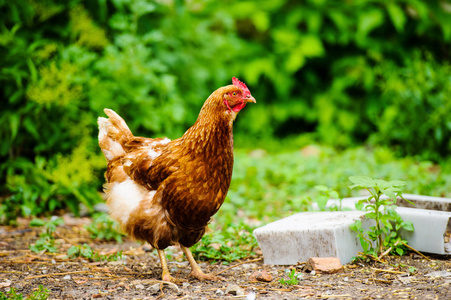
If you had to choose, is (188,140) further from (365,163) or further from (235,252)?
(365,163)

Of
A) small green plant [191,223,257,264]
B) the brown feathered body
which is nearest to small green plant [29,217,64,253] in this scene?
the brown feathered body

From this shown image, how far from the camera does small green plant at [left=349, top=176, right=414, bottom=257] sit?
115 inches

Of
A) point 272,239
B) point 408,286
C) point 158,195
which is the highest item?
point 158,195

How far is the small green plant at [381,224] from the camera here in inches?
115

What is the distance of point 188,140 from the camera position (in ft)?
9.88

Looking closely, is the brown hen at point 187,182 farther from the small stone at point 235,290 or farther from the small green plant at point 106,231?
the small green plant at point 106,231

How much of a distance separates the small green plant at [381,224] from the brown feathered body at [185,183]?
865 millimetres

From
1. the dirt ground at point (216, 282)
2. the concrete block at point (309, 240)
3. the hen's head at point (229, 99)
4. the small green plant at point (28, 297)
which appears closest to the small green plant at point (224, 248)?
the dirt ground at point (216, 282)

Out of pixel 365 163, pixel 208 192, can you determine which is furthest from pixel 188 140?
pixel 365 163

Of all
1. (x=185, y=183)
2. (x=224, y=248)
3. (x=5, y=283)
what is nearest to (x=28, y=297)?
(x=5, y=283)

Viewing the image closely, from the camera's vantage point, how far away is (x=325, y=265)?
9.67ft

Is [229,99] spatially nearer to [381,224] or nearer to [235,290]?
[235,290]

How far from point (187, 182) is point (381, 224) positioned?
1.43 metres

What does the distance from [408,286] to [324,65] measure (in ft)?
21.4
